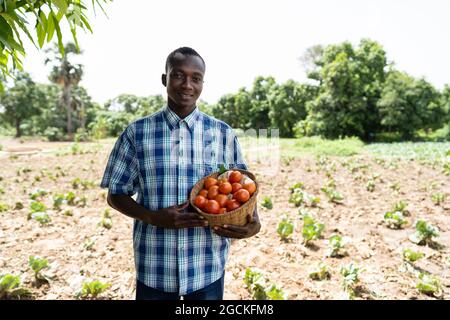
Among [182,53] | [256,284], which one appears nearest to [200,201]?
[182,53]

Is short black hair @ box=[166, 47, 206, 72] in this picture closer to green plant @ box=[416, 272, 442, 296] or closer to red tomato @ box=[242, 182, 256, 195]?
red tomato @ box=[242, 182, 256, 195]

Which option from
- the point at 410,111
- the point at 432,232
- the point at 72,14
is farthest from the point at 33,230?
the point at 410,111

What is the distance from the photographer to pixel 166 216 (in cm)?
156

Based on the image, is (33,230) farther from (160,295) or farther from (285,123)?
(285,123)

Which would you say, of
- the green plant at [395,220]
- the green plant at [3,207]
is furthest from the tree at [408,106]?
the green plant at [3,207]

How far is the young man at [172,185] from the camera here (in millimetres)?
1666

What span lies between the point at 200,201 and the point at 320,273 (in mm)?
2888

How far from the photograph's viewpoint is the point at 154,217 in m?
1.59

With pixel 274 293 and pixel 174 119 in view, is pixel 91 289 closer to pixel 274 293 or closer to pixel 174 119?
pixel 274 293

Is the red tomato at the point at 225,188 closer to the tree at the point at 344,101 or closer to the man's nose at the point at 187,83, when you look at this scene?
the man's nose at the point at 187,83

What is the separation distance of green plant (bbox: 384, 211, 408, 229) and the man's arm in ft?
17.6


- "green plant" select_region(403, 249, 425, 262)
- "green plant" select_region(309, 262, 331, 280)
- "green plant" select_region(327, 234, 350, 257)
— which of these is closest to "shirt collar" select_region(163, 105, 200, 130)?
"green plant" select_region(309, 262, 331, 280)

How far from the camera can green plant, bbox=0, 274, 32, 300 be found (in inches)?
134

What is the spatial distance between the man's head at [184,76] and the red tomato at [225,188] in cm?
43
